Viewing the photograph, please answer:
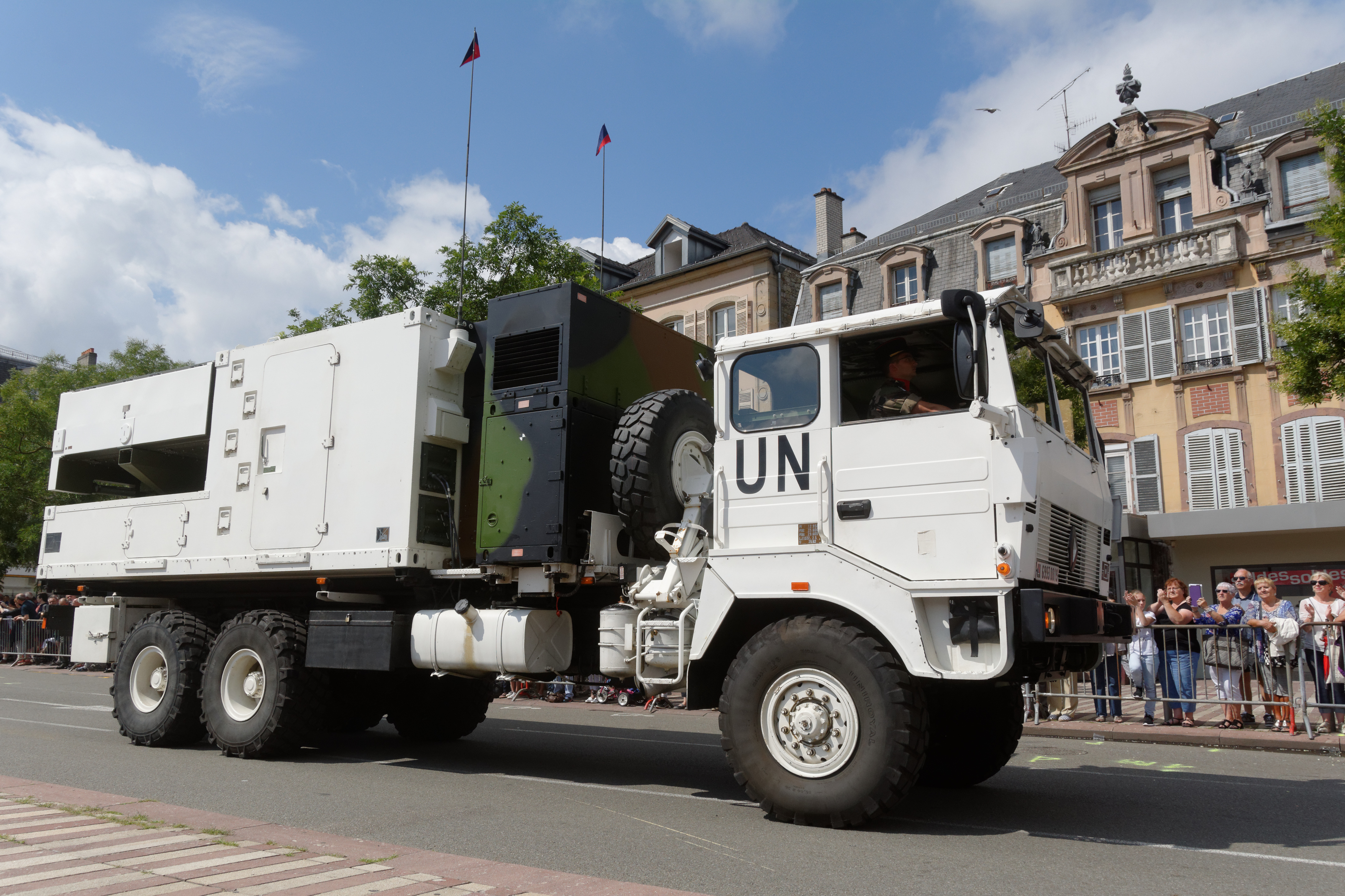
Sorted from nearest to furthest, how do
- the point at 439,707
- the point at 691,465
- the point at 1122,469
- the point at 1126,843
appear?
the point at 1126,843, the point at 691,465, the point at 439,707, the point at 1122,469

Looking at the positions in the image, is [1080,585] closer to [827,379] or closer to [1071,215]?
[827,379]

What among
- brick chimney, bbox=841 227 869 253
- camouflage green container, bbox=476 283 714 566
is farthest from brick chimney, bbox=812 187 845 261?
camouflage green container, bbox=476 283 714 566

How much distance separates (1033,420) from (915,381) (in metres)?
0.78

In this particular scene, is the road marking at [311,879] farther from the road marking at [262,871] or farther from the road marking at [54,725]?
the road marking at [54,725]

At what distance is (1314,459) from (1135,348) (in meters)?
4.71

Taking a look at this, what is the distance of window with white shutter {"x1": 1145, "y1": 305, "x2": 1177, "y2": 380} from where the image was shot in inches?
956

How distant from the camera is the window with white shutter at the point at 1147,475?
2434cm

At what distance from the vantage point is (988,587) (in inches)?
214

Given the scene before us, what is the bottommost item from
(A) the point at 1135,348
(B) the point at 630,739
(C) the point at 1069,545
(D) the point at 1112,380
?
(B) the point at 630,739

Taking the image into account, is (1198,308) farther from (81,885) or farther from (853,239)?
(81,885)

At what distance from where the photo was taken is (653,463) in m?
6.94

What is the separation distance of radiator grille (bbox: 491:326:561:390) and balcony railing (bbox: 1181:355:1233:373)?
21.1 metres

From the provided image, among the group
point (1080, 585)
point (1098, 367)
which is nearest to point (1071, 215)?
point (1098, 367)

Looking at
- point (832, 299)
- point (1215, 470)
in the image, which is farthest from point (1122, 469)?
point (832, 299)
